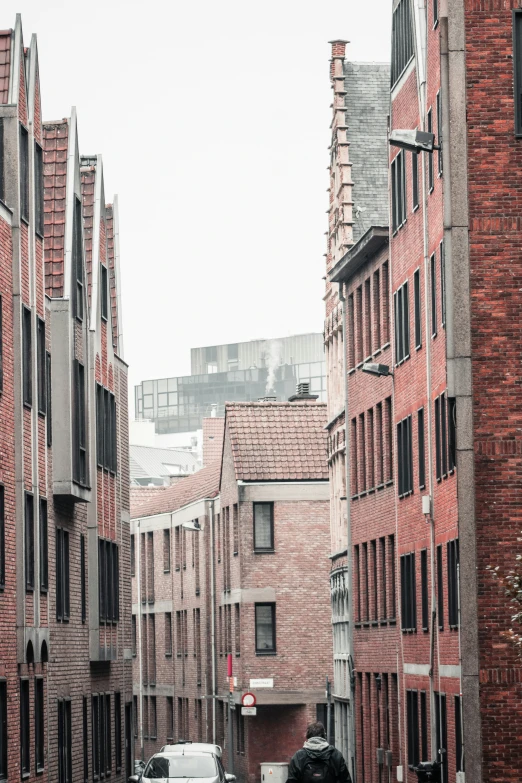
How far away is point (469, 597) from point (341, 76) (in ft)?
99.9

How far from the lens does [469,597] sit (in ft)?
93.4

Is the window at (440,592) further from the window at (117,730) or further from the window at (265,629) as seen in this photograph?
the window at (265,629)

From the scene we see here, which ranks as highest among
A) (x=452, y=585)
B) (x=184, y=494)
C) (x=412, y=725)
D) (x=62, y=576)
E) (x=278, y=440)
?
(x=278, y=440)

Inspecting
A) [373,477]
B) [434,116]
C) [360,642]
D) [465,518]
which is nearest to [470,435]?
[465,518]

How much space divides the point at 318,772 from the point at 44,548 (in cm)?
1754

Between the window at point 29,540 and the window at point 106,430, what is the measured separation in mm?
10343

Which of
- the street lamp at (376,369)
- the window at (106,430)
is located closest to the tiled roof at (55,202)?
the window at (106,430)

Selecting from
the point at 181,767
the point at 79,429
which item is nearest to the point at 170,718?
the point at 79,429

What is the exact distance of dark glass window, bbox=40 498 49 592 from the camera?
115 feet

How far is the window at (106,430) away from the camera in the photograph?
145ft

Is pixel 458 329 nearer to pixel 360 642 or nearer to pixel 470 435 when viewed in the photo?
pixel 470 435

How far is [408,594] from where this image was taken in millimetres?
42562

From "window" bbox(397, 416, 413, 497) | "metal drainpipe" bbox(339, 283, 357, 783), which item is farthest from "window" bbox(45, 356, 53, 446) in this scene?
"metal drainpipe" bbox(339, 283, 357, 783)

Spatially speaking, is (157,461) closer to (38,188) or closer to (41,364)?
(38,188)
